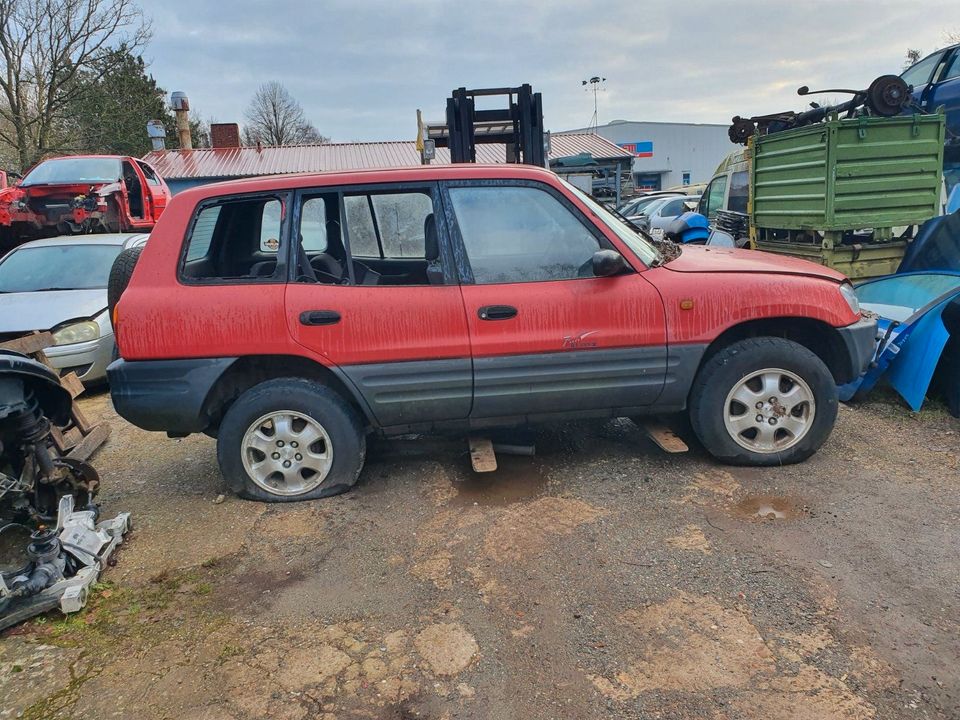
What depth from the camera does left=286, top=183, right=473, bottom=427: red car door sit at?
3.60 meters

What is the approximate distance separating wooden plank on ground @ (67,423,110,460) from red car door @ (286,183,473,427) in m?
2.29

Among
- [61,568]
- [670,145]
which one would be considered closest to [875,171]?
[61,568]

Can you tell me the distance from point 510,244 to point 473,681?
89.6 inches

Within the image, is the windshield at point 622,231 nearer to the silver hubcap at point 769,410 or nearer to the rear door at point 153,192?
the silver hubcap at point 769,410

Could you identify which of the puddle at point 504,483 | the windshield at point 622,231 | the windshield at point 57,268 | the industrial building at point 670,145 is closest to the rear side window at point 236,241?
the puddle at point 504,483

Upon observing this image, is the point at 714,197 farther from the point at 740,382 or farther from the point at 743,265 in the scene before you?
the point at 740,382

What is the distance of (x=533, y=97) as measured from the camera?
6.86 metres

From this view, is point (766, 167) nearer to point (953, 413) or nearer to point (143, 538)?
point (953, 413)

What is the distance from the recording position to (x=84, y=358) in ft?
20.8

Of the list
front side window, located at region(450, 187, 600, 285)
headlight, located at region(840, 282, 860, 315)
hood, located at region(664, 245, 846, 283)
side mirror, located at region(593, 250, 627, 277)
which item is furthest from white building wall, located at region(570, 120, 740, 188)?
side mirror, located at region(593, 250, 627, 277)

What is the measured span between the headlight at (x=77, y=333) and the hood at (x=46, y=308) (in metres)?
0.07

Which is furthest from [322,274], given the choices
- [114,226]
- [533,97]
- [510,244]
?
[114,226]

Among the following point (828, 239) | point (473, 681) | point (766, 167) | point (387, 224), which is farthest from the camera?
point (766, 167)

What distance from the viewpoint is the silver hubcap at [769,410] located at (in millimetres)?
3791
